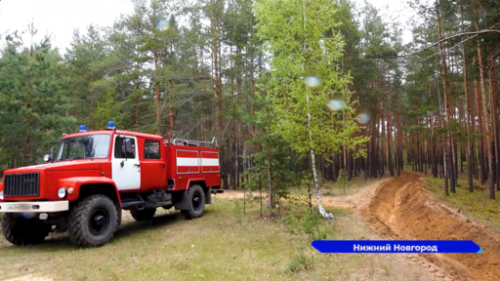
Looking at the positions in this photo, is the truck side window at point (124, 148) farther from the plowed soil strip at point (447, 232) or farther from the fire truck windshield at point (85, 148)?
the plowed soil strip at point (447, 232)

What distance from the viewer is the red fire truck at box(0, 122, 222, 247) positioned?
254 inches

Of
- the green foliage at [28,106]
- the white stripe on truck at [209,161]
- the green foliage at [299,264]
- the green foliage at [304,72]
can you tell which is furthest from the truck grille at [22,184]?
the green foliage at [28,106]

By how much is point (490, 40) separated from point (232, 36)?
45.3 ft

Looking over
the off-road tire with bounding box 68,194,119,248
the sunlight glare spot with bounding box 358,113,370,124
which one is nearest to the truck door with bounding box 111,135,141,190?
the off-road tire with bounding box 68,194,119,248

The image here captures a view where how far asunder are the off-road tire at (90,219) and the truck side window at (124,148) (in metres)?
1.08

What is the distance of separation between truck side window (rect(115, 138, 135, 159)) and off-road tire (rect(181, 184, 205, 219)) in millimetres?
2501

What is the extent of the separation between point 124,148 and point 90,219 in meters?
→ 1.78

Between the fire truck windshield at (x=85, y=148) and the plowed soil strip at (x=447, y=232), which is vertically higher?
the fire truck windshield at (x=85, y=148)

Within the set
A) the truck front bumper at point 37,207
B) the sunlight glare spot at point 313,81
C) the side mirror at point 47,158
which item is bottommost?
the truck front bumper at point 37,207

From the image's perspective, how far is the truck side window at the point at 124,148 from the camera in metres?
7.72

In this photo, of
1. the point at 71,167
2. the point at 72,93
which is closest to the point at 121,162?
the point at 71,167

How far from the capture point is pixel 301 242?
23.3 feet

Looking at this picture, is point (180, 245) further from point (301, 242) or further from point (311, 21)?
point (311, 21)

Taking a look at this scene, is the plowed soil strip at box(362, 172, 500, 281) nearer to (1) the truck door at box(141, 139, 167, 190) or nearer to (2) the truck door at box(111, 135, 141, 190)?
(1) the truck door at box(141, 139, 167, 190)
